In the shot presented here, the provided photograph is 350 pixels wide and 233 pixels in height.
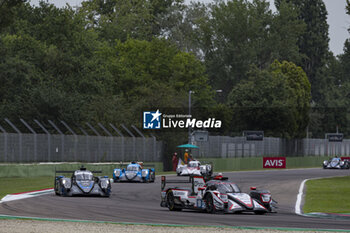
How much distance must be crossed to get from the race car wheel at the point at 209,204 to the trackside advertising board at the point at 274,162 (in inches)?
2154

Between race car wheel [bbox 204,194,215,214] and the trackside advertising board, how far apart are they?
54.7 metres

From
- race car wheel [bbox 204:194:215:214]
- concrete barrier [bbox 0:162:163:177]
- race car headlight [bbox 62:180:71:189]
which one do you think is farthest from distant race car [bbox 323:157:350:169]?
race car wheel [bbox 204:194:215:214]

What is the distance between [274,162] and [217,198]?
5698 cm

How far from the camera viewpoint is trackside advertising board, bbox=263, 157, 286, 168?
77.1m

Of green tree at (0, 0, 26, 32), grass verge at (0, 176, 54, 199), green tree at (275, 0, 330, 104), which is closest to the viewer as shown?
grass verge at (0, 176, 54, 199)

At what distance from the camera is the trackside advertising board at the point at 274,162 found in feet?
253

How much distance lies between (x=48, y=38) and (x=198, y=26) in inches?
2007

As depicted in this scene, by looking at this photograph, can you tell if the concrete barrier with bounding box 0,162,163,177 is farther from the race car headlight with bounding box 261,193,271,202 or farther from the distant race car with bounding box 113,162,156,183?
the race car headlight with bounding box 261,193,271,202

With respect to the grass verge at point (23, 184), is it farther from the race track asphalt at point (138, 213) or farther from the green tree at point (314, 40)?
the green tree at point (314, 40)

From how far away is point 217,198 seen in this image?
22.0 m

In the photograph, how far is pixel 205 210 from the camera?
75.0ft

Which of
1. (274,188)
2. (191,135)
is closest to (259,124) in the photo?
(191,135)

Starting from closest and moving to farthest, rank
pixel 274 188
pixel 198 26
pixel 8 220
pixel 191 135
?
pixel 8 220
pixel 274 188
pixel 191 135
pixel 198 26

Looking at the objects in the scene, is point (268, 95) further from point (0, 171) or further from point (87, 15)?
point (0, 171)
